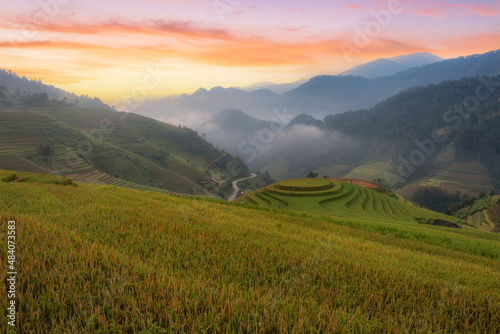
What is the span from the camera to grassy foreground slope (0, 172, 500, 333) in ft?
7.03

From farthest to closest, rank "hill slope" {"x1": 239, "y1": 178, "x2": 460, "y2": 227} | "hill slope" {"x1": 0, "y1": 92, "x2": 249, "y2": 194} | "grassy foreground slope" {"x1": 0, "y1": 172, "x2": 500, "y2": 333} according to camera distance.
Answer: "hill slope" {"x1": 0, "y1": 92, "x2": 249, "y2": 194} < "hill slope" {"x1": 239, "y1": 178, "x2": 460, "y2": 227} < "grassy foreground slope" {"x1": 0, "y1": 172, "x2": 500, "y2": 333}

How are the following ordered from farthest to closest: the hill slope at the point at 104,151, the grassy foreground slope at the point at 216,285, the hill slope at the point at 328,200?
the hill slope at the point at 104,151 < the hill slope at the point at 328,200 < the grassy foreground slope at the point at 216,285

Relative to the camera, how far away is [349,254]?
5129 mm

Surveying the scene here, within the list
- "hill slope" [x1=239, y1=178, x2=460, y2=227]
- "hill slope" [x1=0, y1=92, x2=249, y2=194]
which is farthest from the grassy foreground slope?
"hill slope" [x1=0, y1=92, x2=249, y2=194]

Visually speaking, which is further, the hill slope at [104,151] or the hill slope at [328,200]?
the hill slope at [104,151]

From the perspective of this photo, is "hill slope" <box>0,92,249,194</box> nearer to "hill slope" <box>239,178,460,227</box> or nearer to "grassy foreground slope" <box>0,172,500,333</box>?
"hill slope" <box>239,178,460,227</box>

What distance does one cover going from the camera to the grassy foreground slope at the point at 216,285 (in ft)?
7.03

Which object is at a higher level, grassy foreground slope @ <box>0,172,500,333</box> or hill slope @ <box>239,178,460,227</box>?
grassy foreground slope @ <box>0,172,500,333</box>

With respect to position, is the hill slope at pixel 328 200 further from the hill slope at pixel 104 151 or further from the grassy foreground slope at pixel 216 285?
the hill slope at pixel 104 151

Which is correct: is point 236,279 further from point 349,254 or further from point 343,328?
point 349,254

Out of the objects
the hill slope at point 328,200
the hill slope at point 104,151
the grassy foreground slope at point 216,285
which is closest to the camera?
the grassy foreground slope at point 216,285

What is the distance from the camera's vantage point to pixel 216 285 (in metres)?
3.02

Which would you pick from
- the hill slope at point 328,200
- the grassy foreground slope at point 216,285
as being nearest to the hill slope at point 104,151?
the hill slope at point 328,200

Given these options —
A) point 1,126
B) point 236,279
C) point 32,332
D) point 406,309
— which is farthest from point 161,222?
point 1,126
